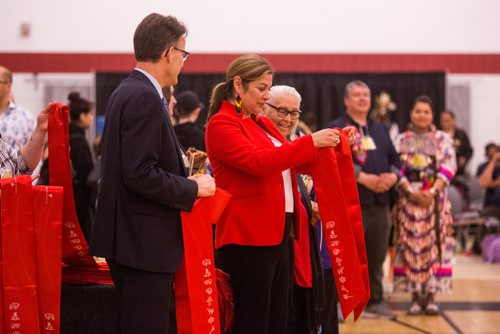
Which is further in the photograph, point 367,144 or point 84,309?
point 367,144

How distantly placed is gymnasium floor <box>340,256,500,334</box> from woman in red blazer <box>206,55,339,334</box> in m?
1.92

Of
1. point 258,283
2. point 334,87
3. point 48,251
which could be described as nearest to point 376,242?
point 258,283

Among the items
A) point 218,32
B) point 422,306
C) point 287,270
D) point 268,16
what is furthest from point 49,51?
point 287,270

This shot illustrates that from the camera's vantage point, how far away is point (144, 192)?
2.36 metres

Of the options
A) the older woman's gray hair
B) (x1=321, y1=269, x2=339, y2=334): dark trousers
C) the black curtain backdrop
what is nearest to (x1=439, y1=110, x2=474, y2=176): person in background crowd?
the black curtain backdrop

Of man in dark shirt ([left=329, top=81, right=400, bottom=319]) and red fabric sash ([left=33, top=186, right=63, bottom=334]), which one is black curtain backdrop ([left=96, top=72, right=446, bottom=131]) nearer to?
man in dark shirt ([left=329, top=81, right=400, bottom=319])

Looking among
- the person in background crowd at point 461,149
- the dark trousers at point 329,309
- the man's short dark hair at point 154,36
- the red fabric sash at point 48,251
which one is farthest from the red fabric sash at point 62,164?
the person in background crowd at point 461,149

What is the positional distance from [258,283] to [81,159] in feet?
9.75

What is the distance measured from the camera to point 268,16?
11.1m

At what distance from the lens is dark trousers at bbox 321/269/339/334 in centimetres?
377

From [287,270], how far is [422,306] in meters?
2.74

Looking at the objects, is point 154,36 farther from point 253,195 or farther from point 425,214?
point 425,214

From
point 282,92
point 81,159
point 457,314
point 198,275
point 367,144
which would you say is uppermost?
point 282,92

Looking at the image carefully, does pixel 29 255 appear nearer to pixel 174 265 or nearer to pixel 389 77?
pixel 174 265
